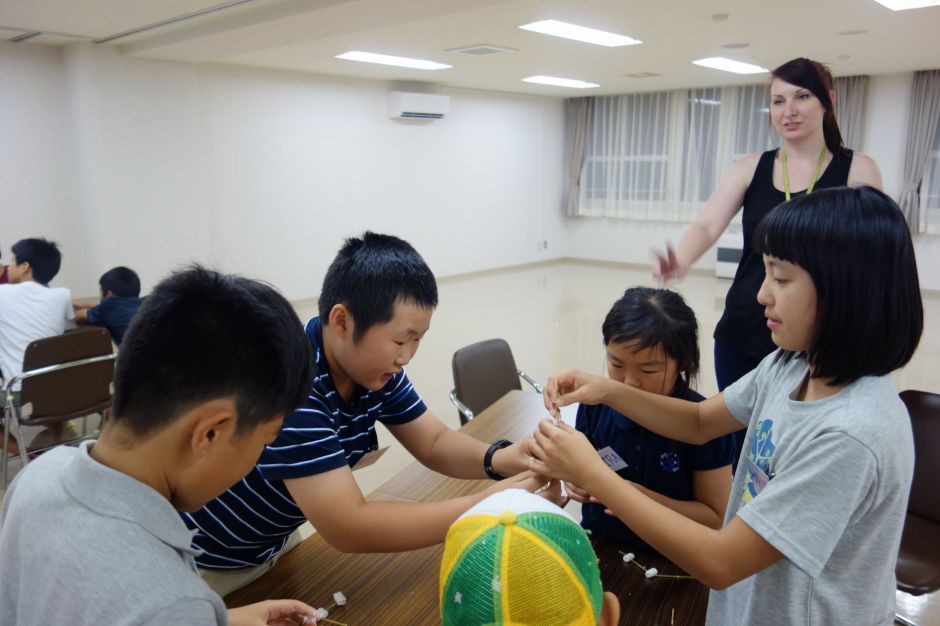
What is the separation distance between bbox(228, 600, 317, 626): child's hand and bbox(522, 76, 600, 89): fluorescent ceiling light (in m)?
8.70

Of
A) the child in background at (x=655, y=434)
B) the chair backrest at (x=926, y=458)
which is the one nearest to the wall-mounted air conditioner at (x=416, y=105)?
the child in background at (x=655, y=434)

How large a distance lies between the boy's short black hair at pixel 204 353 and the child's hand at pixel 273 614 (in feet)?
1.28

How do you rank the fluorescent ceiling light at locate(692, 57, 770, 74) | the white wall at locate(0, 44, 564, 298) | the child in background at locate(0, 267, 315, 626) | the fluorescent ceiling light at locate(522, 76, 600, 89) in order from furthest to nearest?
1. the fluorescent ceiling light at locate(522, 76, 600, 89)
2. the fluorescent ceiling light at locate(692, 57, 770, 74)
3. the white wall at locate(0, 44, 564, 298)
4. the child in background at locate(0, 267, 315, 626)

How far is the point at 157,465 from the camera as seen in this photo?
0.74m

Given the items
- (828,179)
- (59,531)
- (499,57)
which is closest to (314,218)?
(499,57)

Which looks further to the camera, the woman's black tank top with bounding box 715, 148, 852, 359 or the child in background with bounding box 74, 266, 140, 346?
the child in background with bounding box 74, 266, 140, 346

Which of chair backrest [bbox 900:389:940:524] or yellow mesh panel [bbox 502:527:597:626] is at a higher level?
yellow mesh panel [bbox 502:527:597:626]

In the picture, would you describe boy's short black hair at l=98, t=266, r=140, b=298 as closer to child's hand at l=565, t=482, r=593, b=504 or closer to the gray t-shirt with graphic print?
child's hand at l=565, t=482, r=593, b=504

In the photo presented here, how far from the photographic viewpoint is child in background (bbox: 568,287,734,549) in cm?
151

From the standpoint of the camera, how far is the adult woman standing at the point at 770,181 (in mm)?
1911

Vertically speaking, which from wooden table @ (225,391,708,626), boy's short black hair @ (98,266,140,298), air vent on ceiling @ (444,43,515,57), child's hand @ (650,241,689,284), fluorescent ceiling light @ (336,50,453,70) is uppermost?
fluorescent ceiling light @ (336,50,453,70)

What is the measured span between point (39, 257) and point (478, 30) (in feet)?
12.9

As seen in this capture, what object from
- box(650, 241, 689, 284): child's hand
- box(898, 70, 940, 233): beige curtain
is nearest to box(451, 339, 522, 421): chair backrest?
box(650, 241, 689, 284): child's hand

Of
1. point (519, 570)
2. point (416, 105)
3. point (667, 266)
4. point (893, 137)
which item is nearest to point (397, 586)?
point (519, 570)
